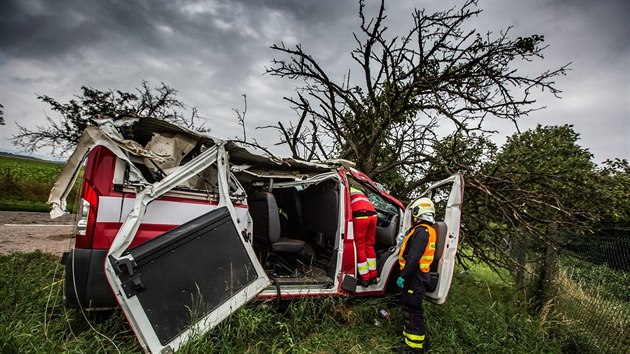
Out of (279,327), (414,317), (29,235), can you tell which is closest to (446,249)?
(414,317)

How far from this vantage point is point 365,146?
7.00m

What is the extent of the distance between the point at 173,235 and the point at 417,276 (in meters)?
2.62

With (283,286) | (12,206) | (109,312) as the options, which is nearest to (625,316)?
(283,286)

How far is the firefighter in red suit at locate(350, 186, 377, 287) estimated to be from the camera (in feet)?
12.9

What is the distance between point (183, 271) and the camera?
259cm

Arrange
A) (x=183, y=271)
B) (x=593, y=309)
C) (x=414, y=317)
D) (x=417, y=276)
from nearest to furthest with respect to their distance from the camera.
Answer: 1. (x=183, y=271)
2. (x=414, y=317)
3. (x=417, y=276)
4. (x=593, y=309)

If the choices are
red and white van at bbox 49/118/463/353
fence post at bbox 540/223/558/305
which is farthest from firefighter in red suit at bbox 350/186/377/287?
fence post at bbox 540/223/558/305

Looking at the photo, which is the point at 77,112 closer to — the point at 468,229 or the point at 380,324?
the point at 380,324

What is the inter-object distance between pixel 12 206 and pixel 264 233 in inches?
468

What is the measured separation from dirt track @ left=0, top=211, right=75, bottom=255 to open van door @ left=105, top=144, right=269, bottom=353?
3.23 meters

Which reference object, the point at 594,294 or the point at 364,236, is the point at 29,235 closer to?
the point at 364,236

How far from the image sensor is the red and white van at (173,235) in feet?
7.86

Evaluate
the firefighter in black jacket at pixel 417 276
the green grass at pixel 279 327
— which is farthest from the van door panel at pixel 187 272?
the firefighter in black jacket at pixel 417 276

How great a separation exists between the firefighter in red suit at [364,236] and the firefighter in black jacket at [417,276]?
42 cm
